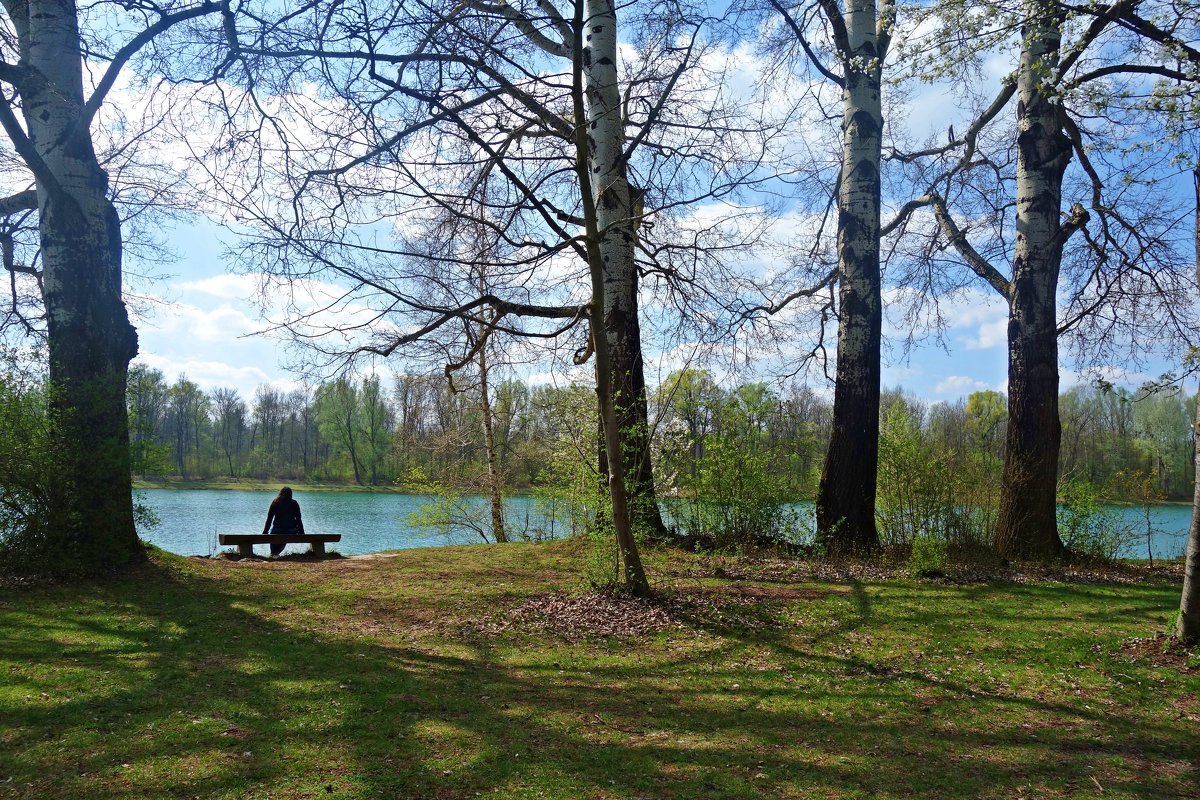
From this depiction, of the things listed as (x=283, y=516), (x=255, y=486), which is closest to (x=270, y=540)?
(x=283, y=516)

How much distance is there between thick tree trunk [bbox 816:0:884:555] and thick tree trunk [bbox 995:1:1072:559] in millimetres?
1680

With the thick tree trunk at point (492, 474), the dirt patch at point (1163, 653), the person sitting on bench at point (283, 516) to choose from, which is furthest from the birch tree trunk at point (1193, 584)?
the thick tree trunk at point (492, 474)

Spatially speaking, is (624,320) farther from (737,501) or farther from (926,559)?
(926,559)

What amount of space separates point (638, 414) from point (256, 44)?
17.0ft

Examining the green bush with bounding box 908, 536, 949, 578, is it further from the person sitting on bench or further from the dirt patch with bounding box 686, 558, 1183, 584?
the person sitting on bench

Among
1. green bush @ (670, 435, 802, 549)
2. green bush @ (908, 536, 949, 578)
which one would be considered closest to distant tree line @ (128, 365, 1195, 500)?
green bush @ (670, 435, 802, 549)

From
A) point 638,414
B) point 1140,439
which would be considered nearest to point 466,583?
point 638,414

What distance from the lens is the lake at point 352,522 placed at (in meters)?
14.5

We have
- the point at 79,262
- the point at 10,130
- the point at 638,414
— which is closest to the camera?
the point at 10,130

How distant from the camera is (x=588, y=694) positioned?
4465mm

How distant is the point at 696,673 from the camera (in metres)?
4.87

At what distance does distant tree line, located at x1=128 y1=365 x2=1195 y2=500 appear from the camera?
26.6ft

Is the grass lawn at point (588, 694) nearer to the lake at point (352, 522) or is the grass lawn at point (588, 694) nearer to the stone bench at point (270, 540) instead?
the stone bench at point (270, 540)

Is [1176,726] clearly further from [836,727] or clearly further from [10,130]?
[10,130]
